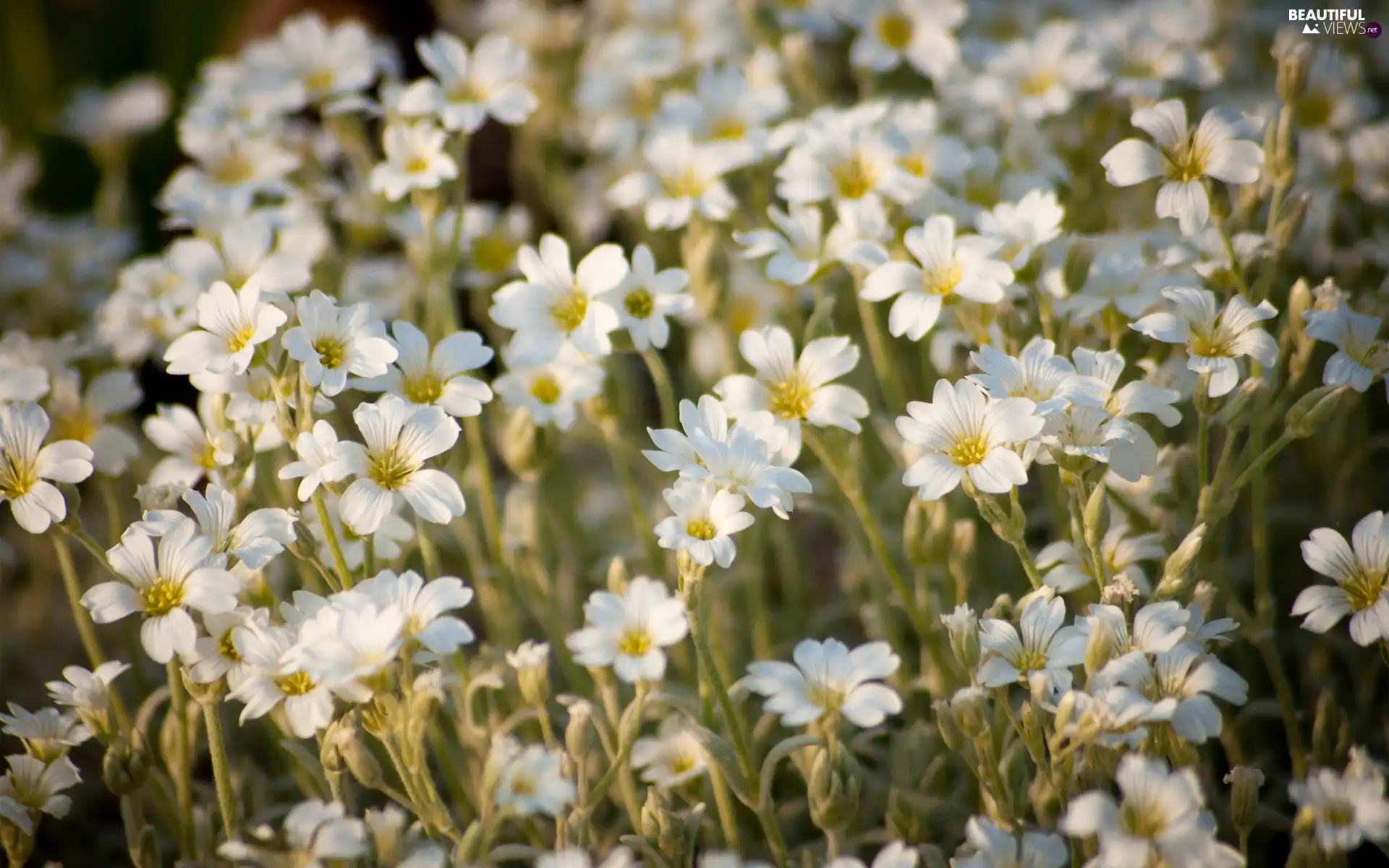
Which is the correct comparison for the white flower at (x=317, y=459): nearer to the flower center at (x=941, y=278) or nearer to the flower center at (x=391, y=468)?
the flower center at (x=391, y=468)

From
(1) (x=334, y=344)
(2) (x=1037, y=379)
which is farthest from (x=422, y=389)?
(2) (x=1037, y=379)

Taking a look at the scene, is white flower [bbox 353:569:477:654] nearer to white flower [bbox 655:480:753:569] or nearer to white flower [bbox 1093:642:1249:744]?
white flower [bbox 655:480:753:569]

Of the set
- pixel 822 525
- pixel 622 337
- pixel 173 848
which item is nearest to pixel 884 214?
pixel 622 337

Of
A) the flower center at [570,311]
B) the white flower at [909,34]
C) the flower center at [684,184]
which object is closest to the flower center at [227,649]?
the flower center at [570,311]

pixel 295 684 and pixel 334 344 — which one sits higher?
pixel 334 344

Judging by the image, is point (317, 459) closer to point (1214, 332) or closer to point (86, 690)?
point (86, 690)
